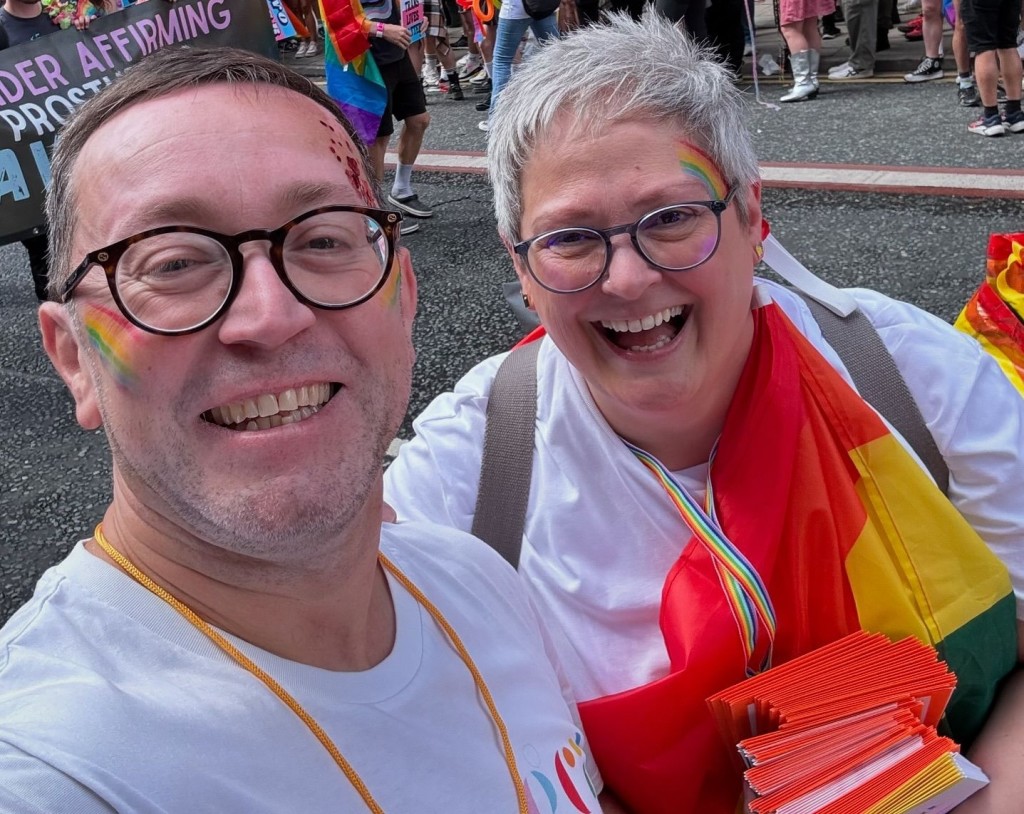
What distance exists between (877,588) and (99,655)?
1168 millimetres

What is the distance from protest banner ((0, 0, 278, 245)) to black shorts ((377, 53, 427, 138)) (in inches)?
42.9

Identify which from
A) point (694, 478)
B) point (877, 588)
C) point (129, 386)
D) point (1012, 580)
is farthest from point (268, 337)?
point (1012, 580)

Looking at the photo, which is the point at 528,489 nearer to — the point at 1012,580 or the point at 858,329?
the point at 858,329

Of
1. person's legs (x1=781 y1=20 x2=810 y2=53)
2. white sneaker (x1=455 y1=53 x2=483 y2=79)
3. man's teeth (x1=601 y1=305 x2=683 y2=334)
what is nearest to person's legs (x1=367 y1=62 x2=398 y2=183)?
person's legs (x1=781 y1=20 x2=810 y2=53)

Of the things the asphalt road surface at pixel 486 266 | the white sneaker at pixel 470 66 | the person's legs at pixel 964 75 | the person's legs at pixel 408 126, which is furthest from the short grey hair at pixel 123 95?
the white sneaker at pixel 470 66

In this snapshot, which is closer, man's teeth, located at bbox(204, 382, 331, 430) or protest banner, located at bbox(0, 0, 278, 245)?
man's teeth, located at bbox(204, 382, 331, 430)

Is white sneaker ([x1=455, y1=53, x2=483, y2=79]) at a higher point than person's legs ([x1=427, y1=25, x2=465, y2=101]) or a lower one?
lower

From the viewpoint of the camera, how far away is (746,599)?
1.53m

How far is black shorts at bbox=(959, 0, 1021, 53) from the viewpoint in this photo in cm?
608

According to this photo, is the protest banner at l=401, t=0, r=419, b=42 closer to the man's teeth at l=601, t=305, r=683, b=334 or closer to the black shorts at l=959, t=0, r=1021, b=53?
the black shorts at l=959, t=0, r=1021, b=53

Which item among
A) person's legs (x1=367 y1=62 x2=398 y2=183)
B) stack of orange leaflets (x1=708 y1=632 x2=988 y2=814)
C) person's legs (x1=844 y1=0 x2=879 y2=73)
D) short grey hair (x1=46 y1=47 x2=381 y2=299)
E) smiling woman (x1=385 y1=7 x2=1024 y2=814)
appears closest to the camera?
short grey hair (x1=46 y1=47 x2=381 y2=299)

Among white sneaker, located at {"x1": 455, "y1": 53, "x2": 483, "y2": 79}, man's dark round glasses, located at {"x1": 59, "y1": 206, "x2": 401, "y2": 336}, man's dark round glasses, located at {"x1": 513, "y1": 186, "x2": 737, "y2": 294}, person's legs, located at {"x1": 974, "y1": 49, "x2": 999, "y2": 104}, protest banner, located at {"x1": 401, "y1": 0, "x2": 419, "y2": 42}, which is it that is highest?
man's dark round glasses, located at {"x1": 59, "y1": 206, "x2": 401, "y2": 336}

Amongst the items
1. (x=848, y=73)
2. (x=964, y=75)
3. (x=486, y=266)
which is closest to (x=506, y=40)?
(x=486, y=266)

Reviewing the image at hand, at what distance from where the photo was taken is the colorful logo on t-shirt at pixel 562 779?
4.03 ft
